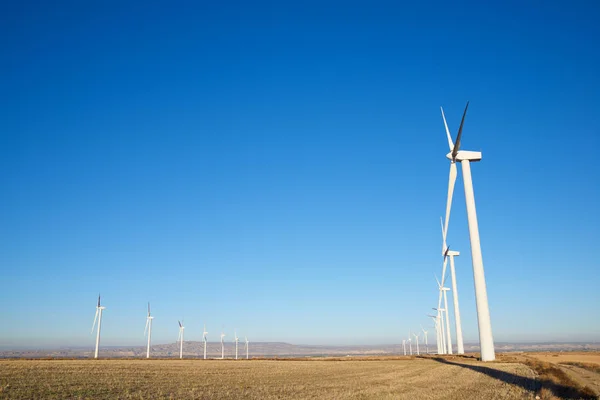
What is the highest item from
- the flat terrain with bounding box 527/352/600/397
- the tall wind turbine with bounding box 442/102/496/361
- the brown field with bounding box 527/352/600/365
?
the tall wind turbine with bounding box 442/102/496/361

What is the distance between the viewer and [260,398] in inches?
967

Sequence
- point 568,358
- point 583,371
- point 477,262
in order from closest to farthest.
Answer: point 583,371 < point 477,262 < point 568,358

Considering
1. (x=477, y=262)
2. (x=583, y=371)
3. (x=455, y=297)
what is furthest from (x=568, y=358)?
(x=477, y=262)

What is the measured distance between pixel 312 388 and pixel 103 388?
40.7 ft

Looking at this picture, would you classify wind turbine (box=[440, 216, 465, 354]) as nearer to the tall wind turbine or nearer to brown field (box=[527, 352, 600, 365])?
brown field (box=[527, 352, 600, 365])

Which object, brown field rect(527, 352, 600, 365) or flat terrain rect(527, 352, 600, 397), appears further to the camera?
brown field rect(527, 352, 600, 365)

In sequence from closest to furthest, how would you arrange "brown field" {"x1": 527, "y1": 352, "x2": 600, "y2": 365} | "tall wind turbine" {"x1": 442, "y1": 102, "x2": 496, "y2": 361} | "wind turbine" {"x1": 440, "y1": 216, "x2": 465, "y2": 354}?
"tall wind turbine" {"x1": 442, "y1": 102, "x2": 496, "y2": 361}
"brown field" {"x1": 527, "y1": 352, "x2": 600, "y2": 365}
"wind turbine" {"x1": 440, "y1": 216, "x2": 465, "y2": 354}

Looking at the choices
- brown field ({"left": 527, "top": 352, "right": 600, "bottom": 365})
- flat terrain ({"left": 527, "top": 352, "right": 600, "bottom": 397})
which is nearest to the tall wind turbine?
flat terrain ({"left": 527, "top": 352, "right": 600, "bottom": 397})

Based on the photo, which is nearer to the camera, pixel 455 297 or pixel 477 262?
pixel 477 262

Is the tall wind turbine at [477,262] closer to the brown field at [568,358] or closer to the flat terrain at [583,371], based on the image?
the flat terrain at [583,371]

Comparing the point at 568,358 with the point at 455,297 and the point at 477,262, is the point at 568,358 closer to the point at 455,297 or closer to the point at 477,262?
the point at 455,297

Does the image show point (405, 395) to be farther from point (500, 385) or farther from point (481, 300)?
point (481, 300)

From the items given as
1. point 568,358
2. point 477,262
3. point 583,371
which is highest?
point 477,262

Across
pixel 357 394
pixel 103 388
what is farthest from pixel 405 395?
pixel 103 388
